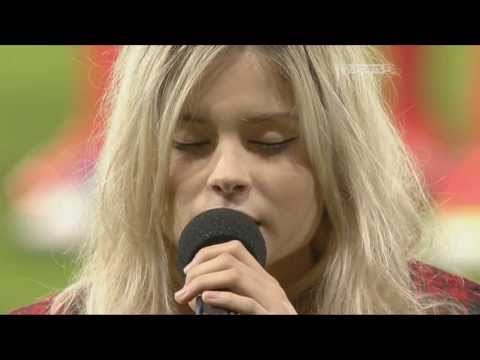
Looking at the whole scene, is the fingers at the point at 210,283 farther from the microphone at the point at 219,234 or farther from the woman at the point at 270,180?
the woman at the point at 270,180

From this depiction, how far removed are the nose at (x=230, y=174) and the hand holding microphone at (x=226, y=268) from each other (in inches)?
5.2

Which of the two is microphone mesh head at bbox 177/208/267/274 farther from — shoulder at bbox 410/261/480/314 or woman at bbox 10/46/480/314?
shoulder at bbox 410/261/480/314

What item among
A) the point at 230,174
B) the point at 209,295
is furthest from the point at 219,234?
the point at 230,174

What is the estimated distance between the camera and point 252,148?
A: 3.94 feet

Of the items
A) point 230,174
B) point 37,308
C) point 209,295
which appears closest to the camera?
point 209,295

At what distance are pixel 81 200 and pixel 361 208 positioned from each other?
49 cm

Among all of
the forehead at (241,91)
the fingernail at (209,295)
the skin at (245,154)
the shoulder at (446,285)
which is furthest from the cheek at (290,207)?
the fingernail at (209,295)

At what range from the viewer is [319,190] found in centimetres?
125

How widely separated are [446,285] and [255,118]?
1.48 feet

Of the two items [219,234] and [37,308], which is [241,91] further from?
[37,308]

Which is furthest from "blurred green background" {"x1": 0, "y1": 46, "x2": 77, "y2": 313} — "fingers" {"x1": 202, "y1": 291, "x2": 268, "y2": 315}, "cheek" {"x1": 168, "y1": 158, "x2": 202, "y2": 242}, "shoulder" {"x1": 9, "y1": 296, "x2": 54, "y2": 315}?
"fingers" {"x1": 202, "y1": 291, "x2": 268, "y2": 315}

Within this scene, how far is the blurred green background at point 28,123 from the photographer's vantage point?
1.29 metres

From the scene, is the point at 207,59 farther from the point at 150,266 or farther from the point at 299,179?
the point at 150,266

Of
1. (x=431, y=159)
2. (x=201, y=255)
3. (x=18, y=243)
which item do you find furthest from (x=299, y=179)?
(x=18, y=243)
